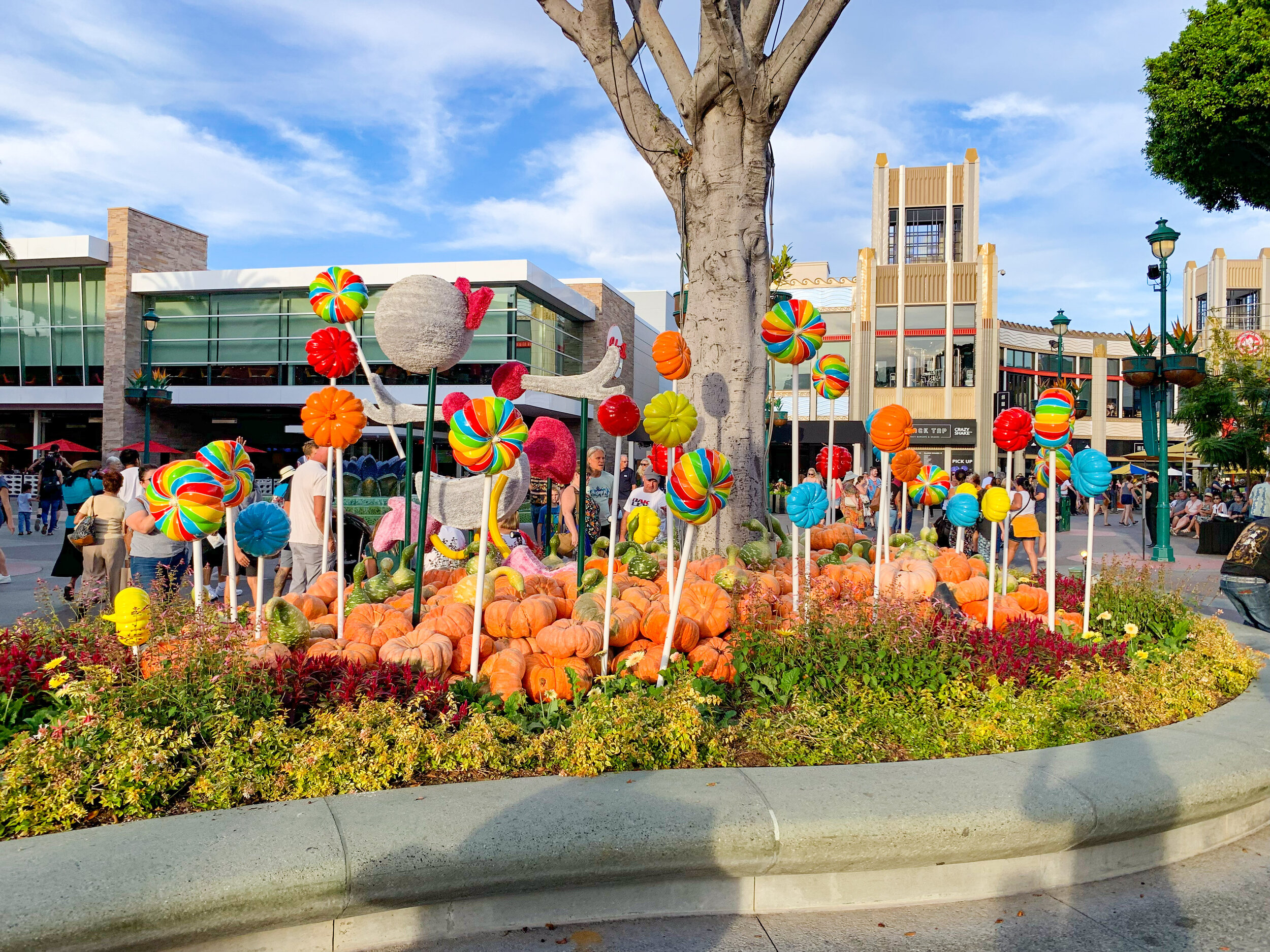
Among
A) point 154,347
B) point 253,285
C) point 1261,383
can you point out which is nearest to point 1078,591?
point 1261,383

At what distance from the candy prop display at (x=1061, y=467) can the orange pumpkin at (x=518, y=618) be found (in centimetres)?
353

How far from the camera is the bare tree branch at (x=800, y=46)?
7074 mm

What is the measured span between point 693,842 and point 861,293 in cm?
3944

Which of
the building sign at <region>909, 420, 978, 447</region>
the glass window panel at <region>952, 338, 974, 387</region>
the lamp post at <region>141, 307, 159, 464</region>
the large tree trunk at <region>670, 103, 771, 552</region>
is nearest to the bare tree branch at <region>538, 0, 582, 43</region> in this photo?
the large tree trunk at <region>670, 103, 771, 552</region>

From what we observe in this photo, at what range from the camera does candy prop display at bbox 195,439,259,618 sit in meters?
4.44

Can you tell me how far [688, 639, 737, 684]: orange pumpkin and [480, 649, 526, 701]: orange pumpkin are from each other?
3.06 feet

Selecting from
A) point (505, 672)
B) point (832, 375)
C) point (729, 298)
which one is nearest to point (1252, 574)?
point (832, 375)

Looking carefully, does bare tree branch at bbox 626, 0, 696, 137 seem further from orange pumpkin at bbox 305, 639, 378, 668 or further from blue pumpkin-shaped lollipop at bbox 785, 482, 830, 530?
orange pumpkin at bbox 305, 639, 378, 668

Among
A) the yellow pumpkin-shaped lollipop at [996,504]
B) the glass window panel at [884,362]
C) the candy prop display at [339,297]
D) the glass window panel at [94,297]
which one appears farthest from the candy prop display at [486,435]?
the glass window panel at [884,362]

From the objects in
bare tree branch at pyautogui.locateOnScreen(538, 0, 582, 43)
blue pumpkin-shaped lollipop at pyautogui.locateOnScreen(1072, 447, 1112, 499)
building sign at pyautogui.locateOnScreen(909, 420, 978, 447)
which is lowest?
blue pumpkin-shaped lollipop at pyautogui.locateOnScreen(1072, 447, 1112, 499)

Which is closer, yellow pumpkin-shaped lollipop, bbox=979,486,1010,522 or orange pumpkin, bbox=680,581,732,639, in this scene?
orange pumpkin, bbox=680,581,732,639

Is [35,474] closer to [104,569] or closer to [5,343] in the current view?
[5,343]

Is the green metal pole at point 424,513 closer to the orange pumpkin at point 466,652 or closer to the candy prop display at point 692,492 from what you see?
the orange pumpkin at point 466,652

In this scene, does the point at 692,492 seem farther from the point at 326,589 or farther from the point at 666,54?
the point at 666,54
